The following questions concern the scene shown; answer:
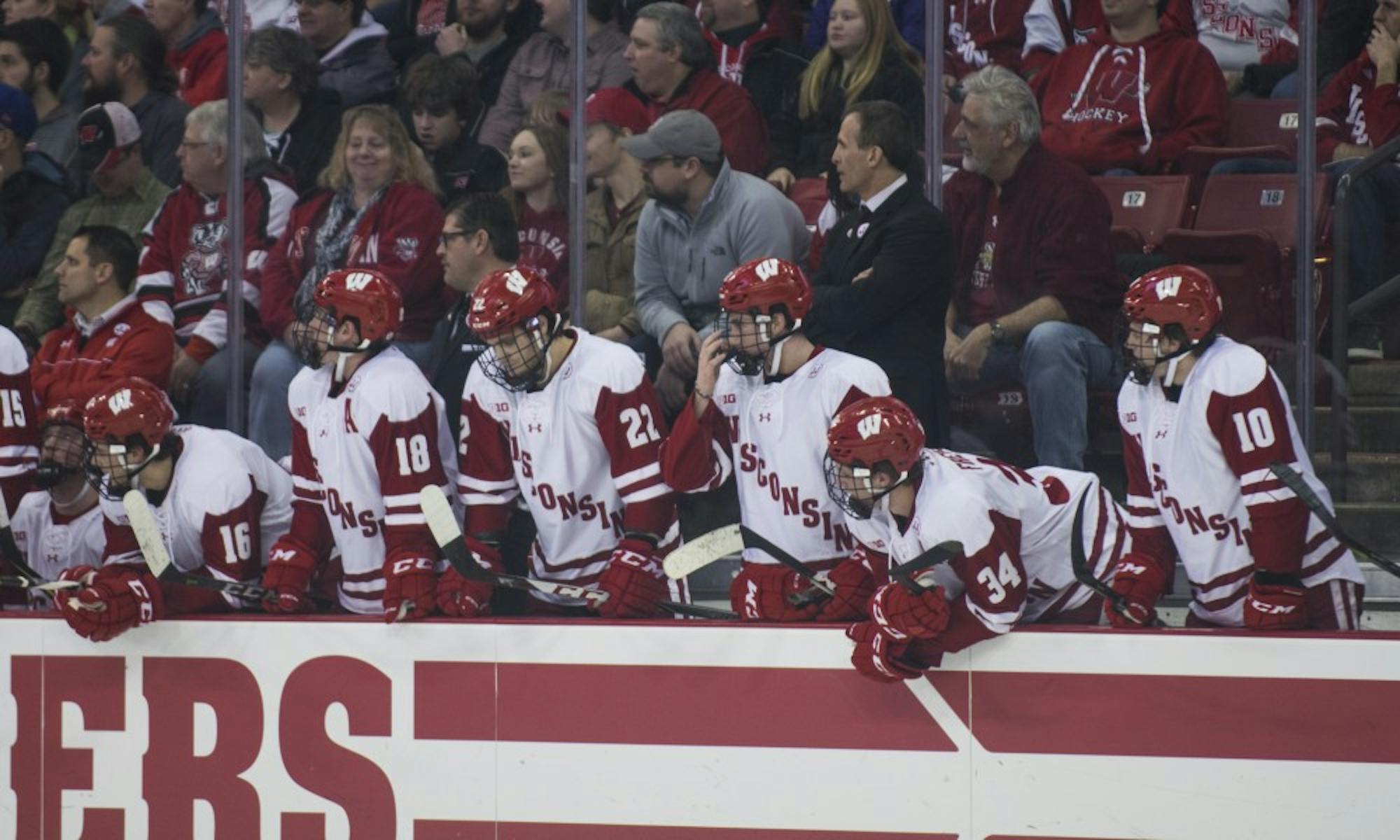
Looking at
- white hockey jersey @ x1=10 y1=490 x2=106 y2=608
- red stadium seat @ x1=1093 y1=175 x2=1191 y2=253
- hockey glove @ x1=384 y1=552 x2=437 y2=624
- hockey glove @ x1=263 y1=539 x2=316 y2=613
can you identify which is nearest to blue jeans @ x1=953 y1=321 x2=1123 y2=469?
red stadium seat @ x1=1093 y1=175 x2=1191 y2=253

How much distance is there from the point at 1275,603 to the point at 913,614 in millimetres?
669

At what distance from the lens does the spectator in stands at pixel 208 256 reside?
15.8ft

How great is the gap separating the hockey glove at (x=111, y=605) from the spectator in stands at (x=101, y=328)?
0.88 meters

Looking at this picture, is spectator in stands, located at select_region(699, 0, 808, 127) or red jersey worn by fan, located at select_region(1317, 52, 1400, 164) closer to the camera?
red jersey worn by fan, located at select_region(1317, 52, 1400, 164)

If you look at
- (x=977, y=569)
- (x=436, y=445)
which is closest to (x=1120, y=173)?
(x=977, y=569)

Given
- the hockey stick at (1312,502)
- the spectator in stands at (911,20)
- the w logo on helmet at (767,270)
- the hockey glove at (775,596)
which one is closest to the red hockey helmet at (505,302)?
the w logo on helmet at (767,270)

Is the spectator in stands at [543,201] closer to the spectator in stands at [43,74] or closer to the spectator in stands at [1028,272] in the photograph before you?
the spectator in stands at [1028,272]

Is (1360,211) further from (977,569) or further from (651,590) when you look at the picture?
(651,590)

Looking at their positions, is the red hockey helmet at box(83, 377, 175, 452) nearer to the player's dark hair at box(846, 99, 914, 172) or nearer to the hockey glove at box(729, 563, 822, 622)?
the hockey glove at box(729, 563, 822, 622)

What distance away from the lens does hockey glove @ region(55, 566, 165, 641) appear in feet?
13.4

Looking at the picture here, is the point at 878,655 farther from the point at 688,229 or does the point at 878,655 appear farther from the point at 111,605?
the point at 111,605

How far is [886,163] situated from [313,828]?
6.35 feet

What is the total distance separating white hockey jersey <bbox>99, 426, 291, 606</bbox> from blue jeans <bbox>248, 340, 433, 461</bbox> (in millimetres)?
294

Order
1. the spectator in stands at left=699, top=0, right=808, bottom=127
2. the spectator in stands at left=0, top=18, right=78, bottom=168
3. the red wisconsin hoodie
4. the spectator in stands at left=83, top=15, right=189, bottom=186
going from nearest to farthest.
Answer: the red wisconsin hoodie → the spectator in stands at left=699, top=0, right=808, bottom=127 → the spectator in stands at left=83, top=15, right=189, bottom=186 → the spectator in stands at left=0, top=18, right=78, bottom=168
